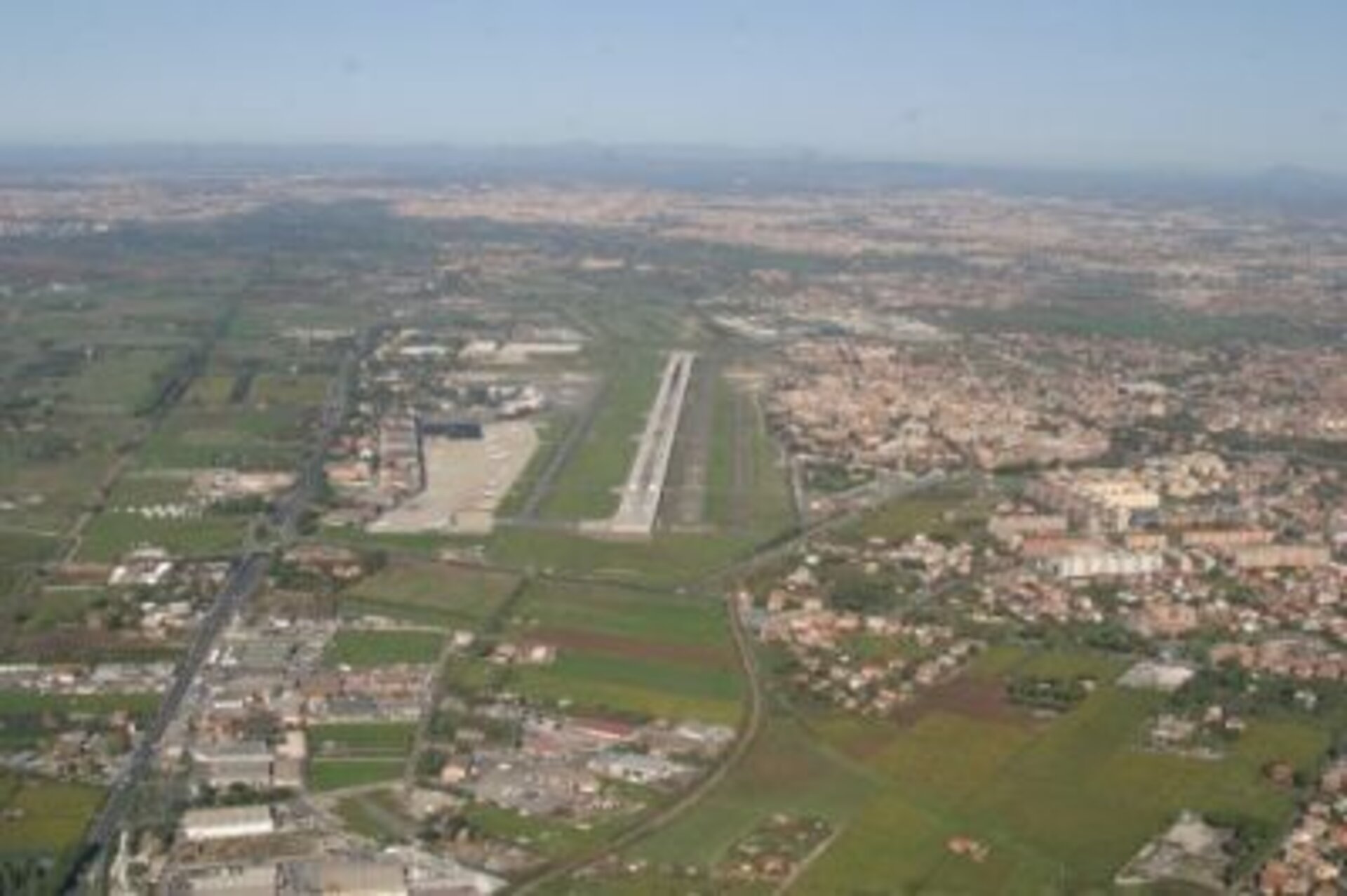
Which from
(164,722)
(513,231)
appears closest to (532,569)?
(164,722)

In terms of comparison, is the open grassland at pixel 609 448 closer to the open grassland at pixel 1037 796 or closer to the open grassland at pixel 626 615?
the open grassland at pixel 626 615

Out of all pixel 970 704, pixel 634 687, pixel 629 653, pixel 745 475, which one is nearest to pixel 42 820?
pixel 634 687

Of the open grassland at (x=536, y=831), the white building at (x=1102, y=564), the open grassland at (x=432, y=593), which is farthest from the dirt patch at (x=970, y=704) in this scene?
the open grassland at (x=432, y=593)

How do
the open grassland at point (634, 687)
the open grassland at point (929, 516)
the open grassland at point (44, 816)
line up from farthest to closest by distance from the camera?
the open grassland at point (929, 516) → the open grassland at point (634, 687) → the open grassland at point (44, 816)

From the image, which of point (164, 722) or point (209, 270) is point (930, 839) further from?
point (209, 270)

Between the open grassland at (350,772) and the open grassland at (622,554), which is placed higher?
the open grassland at (622,554)

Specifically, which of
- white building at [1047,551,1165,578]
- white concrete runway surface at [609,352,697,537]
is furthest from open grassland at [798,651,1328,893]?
white concrete runway surface at [609,352,697,537]
